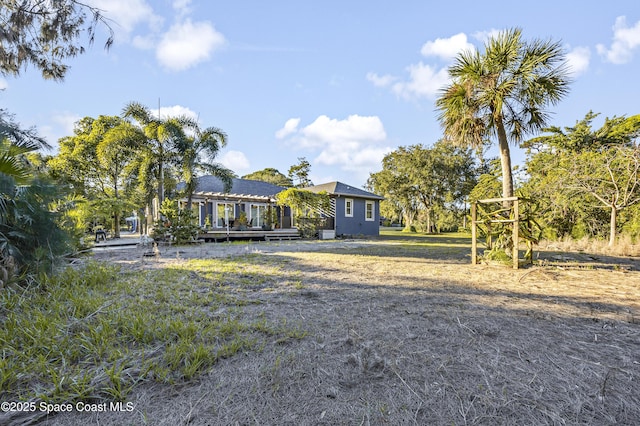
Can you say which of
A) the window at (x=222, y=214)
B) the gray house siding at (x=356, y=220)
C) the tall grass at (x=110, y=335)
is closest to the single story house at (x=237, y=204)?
the window at (x=222, y=214)

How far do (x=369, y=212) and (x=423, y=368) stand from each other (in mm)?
20010

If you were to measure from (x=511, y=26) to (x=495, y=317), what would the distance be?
7068 mm

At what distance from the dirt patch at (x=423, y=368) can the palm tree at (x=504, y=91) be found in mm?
4980

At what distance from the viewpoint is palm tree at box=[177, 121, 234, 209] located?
13.6m

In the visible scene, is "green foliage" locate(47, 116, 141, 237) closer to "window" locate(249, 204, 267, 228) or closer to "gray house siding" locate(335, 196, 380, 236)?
"window" locate(249, 204, 267, 228)

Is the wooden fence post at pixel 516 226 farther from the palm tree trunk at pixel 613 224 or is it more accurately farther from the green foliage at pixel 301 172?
the green foliage at pixel 301 172

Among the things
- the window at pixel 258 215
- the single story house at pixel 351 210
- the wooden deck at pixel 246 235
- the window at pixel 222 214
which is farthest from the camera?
the window at pixel 258 215

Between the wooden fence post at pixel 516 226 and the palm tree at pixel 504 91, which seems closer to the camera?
the wooden fence post at pixel 516 226

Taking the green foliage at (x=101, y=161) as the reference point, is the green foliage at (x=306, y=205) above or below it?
below

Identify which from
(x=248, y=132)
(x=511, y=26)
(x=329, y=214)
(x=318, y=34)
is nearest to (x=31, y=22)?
(x=318, y=34)

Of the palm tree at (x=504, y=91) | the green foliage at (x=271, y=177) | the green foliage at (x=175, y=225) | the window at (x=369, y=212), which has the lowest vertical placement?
the green foliage at (x=175, y=225)

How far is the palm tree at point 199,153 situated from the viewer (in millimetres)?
13602

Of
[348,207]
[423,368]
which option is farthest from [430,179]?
[423,368]

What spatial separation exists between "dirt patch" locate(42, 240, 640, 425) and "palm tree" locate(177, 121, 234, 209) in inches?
449
